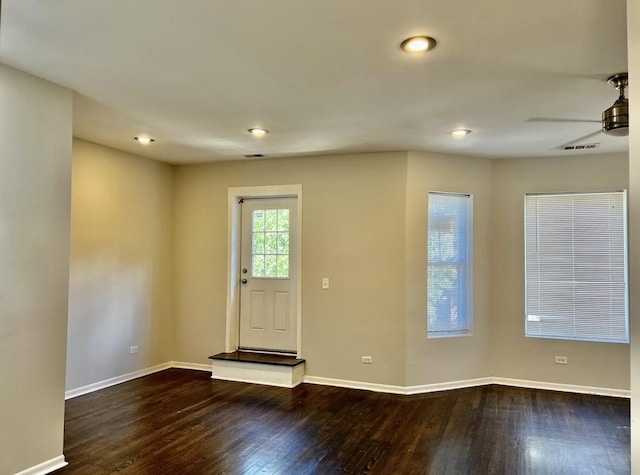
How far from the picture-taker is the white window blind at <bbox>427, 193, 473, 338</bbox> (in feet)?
16.0

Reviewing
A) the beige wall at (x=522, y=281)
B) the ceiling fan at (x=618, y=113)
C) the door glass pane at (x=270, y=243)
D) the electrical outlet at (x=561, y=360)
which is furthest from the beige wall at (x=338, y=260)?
the ceiling fan at (x=618, y=113)

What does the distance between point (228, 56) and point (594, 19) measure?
1.78 metres

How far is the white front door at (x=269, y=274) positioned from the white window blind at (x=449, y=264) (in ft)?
5.08

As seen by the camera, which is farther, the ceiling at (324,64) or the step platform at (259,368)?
the step platform at (259,368)

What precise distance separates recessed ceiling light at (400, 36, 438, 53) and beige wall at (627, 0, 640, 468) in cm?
98

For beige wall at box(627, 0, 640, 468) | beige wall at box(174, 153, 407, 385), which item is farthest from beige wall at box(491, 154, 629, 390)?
beige wall at box(627, 0, 640, 468)

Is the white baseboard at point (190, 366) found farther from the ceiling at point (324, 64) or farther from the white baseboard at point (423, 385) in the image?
the ceiling at point (324, 64)

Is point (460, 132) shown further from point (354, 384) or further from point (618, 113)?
point (354, 384)

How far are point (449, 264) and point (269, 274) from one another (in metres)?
2.09

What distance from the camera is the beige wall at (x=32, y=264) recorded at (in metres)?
2.62

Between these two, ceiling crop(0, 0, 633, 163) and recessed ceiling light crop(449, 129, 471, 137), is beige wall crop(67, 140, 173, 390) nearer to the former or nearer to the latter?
ceiling crop(0, 0, 633, 163)

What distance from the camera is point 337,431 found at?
3609 millimetres

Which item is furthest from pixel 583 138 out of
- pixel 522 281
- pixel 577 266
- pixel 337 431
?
pixel 337 431

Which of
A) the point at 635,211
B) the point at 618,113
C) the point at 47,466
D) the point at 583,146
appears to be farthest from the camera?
the point at 583,146
